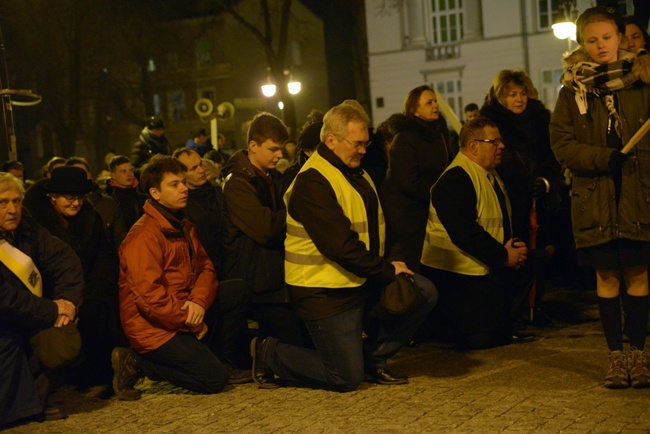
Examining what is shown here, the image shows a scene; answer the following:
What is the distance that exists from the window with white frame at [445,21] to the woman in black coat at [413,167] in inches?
1363

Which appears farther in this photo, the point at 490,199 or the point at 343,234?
the point at 490,199

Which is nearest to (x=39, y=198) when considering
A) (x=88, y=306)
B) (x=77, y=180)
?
(x=77, y=180)

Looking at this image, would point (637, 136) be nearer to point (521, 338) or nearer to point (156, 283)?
point (521, 338)

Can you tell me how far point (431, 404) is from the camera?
19.6 ft

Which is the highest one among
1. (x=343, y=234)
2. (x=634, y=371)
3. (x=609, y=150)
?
(x=609, y=150)

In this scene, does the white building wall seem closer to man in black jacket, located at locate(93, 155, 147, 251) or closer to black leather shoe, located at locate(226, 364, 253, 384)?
man in black jacket, located at locate(93, 155, 147, 251)

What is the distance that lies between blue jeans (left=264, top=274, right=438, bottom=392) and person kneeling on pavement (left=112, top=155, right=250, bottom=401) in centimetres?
49

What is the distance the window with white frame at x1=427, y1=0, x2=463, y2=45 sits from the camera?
4200 cm

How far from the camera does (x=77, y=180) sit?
734 centimetres

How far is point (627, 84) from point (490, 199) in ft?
6.32

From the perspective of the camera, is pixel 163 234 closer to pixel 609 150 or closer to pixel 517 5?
pixel 609 150

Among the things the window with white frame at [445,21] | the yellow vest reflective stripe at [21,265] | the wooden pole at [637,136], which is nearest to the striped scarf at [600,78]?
the wooden pole at [637,136]

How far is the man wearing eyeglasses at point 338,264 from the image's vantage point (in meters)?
6.30

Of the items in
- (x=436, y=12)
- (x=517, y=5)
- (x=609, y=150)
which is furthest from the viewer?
(x=436, y=12)
